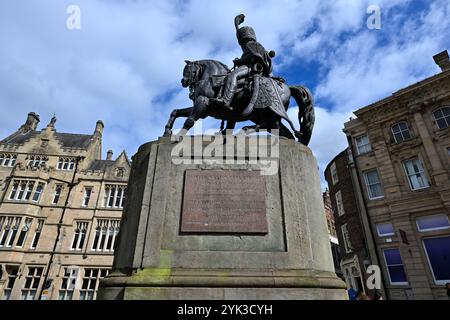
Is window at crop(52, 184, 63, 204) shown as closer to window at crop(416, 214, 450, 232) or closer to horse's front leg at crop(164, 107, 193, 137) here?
horse's front leg at crop(164, 107, 193, 137)

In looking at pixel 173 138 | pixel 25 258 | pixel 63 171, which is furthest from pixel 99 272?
pixel 173 138

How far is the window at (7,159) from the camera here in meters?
34.3

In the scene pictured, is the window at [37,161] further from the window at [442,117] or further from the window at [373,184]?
the window at [442,117]

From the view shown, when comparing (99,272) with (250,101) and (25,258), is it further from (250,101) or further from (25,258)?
(250,101)

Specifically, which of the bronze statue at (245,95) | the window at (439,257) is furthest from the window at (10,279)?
the window at (439,257)

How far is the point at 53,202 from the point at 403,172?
123 ft

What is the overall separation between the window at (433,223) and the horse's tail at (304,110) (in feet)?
59.7

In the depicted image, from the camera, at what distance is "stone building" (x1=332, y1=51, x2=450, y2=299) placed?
59.9ft

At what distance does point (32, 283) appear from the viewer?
91.7ft

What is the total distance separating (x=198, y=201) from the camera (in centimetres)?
454

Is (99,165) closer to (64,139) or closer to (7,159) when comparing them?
(64,139)

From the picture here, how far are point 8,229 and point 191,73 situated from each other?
34291 millimetres

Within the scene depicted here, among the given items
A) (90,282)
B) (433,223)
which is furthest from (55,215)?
(433,223)
